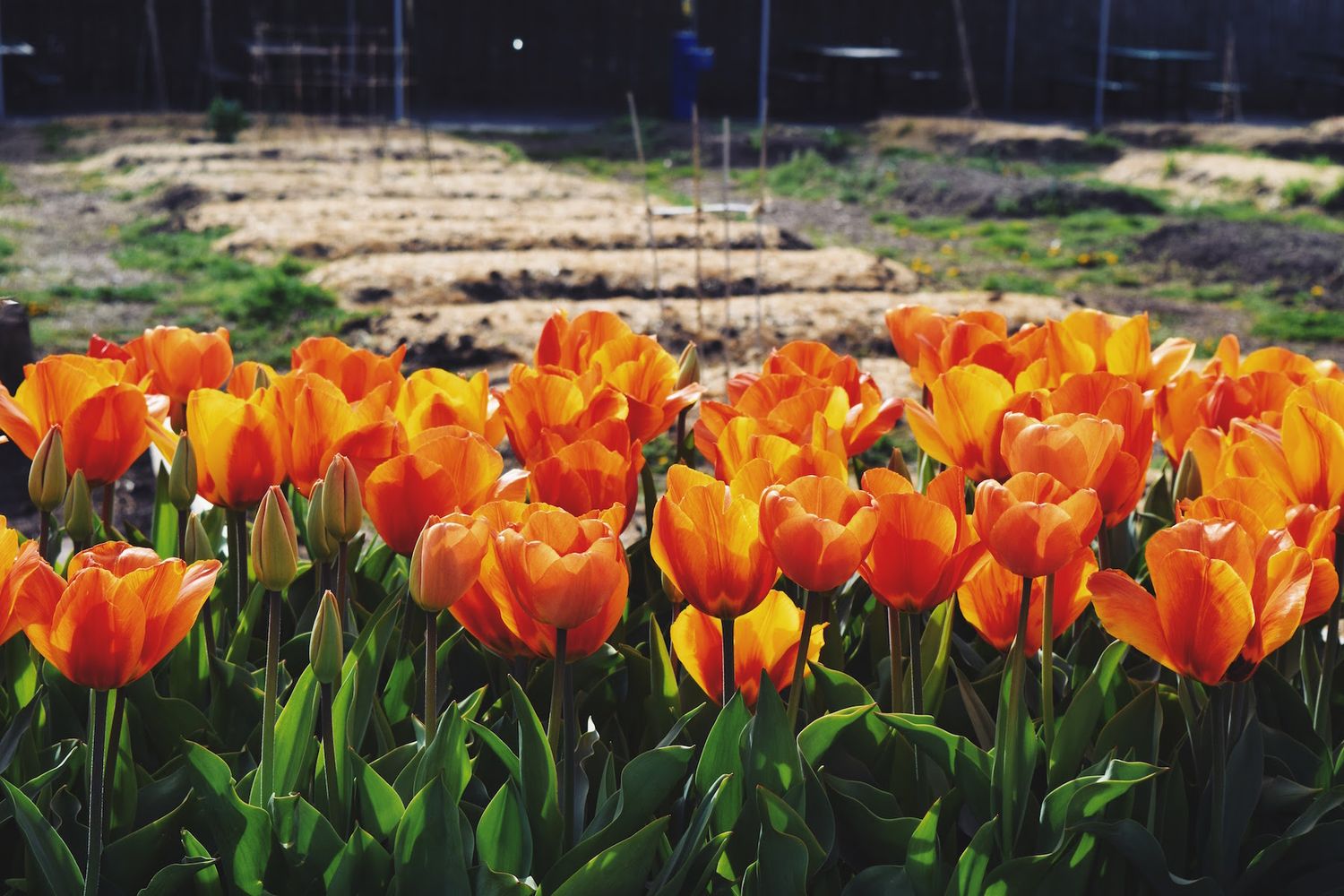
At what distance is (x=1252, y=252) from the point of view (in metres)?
9.22

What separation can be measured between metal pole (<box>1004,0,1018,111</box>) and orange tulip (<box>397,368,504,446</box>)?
20.1 m

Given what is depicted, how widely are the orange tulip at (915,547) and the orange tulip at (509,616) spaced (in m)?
0.24

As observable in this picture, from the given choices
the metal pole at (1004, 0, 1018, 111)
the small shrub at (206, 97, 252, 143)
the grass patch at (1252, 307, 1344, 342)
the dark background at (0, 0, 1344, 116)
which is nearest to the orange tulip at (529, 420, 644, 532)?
the grass patch at (1252, 307, 1344, 342)

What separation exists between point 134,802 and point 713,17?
19649 mm

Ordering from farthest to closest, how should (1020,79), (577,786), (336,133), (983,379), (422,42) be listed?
(1020,79) → (422,42) → (336,133) → (983,379) → (577,786)

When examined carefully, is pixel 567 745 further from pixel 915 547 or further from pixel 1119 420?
pixel 1119 420

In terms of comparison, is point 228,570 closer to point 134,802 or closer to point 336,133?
point 134,802

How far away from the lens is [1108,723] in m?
1.42

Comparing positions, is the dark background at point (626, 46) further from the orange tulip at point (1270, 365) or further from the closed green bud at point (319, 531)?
the closed green bud at point (319, 531)

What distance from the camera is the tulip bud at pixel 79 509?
1504 mm

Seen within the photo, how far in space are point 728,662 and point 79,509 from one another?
28.1 inches

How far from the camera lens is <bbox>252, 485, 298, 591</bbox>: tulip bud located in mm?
1281

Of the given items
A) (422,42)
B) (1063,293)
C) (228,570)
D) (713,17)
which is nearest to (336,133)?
(422,42)

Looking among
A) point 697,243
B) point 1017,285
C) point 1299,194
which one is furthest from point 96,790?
point 1299,194
